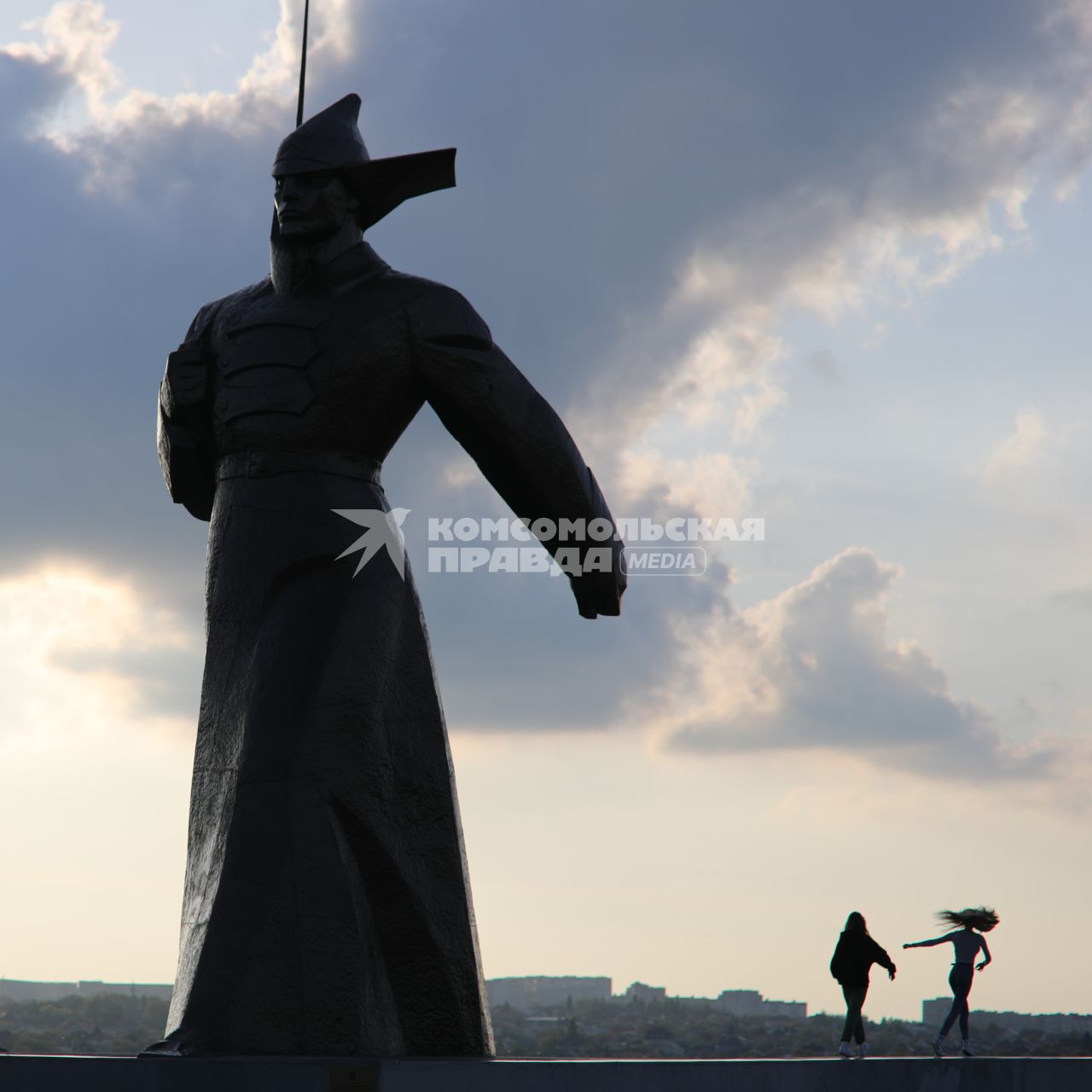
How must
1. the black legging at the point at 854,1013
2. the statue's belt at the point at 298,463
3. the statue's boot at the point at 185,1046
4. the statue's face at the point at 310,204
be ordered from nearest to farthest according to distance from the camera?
1. the statue's boot at the point at 185,1046
2. the statue's belt at the point at 298,463
3. the statue's face at the point at 310,204
4. the black legging at the point at 854,1013

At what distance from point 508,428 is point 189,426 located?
4.85ft

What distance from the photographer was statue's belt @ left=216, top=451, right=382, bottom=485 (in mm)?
7512

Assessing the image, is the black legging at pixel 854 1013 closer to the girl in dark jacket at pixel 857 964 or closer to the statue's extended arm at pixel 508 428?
the girl in dark jacket at pixel 857 964

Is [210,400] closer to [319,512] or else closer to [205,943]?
[319,512]

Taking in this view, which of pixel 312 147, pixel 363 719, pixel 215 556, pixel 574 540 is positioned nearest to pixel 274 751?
pixel 363 719

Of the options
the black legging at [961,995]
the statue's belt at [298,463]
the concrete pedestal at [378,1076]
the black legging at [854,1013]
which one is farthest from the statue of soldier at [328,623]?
the black legging at [961,995]

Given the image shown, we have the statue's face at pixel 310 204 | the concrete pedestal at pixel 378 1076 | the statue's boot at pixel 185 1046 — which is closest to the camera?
the concrete pedestal at pixel 378 1076

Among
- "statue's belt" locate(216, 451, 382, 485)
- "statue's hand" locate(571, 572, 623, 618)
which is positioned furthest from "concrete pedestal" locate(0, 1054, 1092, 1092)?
"statue's belt" locate(216, 451, 382, 485)

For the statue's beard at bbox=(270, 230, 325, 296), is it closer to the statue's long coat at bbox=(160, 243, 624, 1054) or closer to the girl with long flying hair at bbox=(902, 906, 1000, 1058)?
the statue's long coat at bbox=(160, 243, 624, 1054)

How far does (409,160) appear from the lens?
7.84m

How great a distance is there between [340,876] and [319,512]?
1.54 meters

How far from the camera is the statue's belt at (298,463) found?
7.51 meters

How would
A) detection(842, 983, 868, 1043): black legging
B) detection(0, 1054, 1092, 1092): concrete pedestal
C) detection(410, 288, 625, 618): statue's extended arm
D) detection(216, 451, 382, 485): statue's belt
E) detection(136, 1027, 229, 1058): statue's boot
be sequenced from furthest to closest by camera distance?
detection(842, 983, 868, 1043): black legging → detection(410, 288, 625, 618): statue's extended arm → detection(216, 451, 382, 485): statue's belt → detection(136, 1027, 229, 1058): statue's boot → detection(0, 1054, 1092, 1092): concrete pedestal

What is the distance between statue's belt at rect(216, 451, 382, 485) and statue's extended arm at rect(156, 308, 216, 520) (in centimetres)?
36
